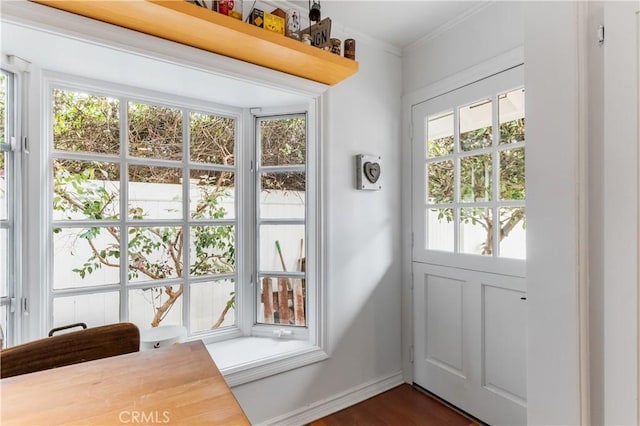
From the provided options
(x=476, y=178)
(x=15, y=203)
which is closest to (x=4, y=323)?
(x=15, y=203)

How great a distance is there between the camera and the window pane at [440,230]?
197 centimetres

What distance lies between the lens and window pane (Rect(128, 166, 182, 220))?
5.53 feet

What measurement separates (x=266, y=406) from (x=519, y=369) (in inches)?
53.0

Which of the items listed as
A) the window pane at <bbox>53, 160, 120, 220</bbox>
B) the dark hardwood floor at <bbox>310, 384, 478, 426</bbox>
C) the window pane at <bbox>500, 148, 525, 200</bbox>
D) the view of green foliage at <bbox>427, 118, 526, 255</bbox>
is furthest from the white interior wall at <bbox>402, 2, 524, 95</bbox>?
the dark hardwood floor at <bbox>310, 384, 478, 426</bbox>

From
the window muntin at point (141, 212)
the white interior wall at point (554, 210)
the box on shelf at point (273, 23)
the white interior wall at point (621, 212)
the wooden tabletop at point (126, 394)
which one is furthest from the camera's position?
the window muntin at point (141, 212)

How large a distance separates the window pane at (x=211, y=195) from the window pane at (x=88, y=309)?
60cm

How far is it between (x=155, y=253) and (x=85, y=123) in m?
0.75

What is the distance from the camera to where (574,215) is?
930 millimetres

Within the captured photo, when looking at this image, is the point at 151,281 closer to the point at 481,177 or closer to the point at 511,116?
the point at 481,177

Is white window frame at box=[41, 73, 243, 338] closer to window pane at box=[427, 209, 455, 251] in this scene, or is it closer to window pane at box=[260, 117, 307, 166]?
window pane at box=[260, 117, 307, 166]

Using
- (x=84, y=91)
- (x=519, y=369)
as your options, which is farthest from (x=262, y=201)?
(x=519, y=369)

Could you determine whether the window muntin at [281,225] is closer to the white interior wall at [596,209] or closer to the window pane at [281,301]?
the window pane at [281,301]

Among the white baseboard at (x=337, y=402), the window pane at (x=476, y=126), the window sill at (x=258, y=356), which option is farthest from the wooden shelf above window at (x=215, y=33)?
the white baseboard at (x=337, y=402)

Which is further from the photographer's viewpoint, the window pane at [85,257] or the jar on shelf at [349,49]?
the jar on shelf at [349,49]
